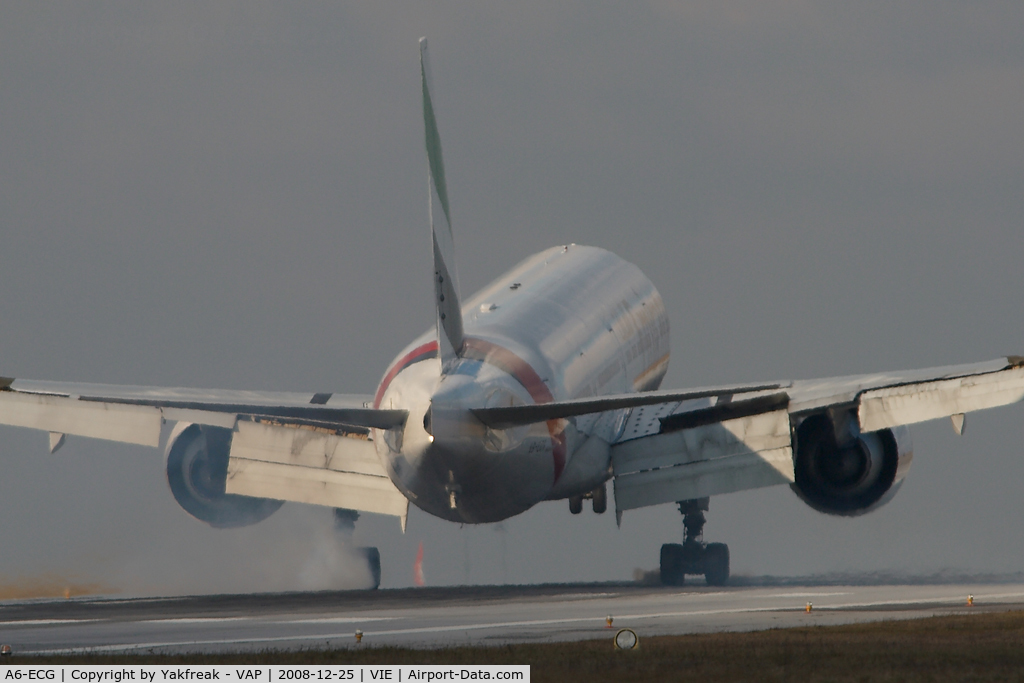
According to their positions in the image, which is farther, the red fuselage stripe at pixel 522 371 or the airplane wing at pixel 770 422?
the red fuselage stripe at pixel 522 371

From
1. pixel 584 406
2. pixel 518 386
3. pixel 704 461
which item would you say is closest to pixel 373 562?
pixel 704 461

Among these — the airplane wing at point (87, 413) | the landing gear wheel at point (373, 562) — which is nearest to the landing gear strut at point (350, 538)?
the landing gear wheel at point (373, 562)

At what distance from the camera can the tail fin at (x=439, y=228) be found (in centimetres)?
3388

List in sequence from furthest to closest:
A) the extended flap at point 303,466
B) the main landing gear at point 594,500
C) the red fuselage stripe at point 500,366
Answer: the main landing gear at point 594,500, the extended flap at point 303,466, the red fuselage stripe at point 500,366

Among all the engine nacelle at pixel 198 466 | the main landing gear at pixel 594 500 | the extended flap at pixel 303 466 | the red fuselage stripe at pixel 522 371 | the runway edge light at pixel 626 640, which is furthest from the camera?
the engine nacelle at pixel 198 466

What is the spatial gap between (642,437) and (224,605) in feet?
34.3

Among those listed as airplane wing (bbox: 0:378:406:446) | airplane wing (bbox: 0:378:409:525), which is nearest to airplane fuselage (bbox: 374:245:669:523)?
airplane wing (bbox: 0:378:409:525)

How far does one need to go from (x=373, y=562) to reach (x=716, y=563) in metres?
9.99

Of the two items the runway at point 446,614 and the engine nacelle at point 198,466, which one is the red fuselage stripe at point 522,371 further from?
the engine nacelle at point 198,466

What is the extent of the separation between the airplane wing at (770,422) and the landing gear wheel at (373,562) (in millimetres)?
11051

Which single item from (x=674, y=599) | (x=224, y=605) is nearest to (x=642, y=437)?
(x=674, y=599)

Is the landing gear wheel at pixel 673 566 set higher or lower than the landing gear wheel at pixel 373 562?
lower

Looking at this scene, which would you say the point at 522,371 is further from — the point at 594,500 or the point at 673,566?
the point at 673,566

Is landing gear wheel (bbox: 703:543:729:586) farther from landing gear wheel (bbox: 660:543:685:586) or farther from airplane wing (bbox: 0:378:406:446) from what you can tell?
airplane wing (bbox: 0:378:406:446)
